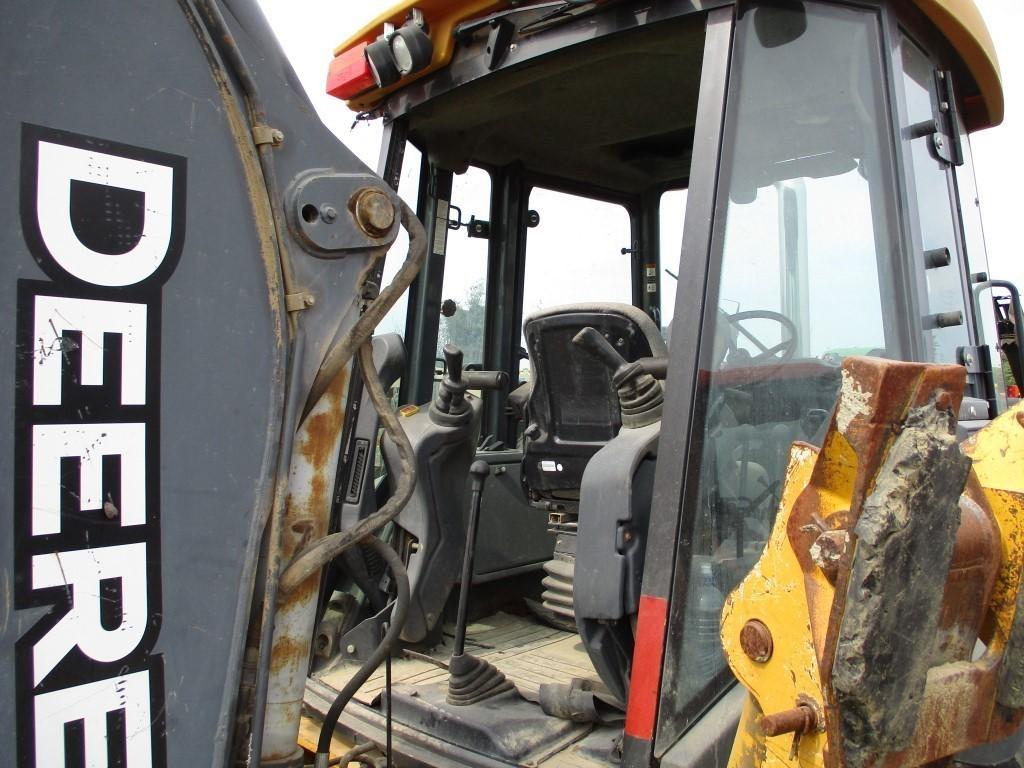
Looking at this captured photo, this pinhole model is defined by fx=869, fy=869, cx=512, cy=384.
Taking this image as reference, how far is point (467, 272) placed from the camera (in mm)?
3375

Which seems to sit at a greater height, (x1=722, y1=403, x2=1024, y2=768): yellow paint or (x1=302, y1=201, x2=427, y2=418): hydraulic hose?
(x1=302, y1=201, x2=427, y2=418): hydraulic hose

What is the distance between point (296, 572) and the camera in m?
1.33

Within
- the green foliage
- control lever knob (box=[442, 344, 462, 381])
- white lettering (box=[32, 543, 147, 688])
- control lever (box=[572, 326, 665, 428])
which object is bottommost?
white lettering (box=[32, 543, 147, 688])

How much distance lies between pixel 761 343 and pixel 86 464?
1.25m

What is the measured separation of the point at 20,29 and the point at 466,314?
7.84 ft

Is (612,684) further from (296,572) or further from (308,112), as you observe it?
(308,112)

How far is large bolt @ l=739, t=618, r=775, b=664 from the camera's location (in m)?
1.24

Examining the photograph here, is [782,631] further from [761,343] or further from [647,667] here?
[761,343]

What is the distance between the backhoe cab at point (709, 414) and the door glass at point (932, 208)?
0.05ft

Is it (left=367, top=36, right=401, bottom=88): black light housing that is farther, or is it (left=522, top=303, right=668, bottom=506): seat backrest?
(left=522, top=303, right=668, bottom=506): seat backrest

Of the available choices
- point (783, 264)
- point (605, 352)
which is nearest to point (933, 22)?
point (783, 264)

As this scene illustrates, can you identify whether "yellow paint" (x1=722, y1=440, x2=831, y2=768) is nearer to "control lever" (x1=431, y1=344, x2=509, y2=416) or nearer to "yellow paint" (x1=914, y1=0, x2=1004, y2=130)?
"yellow paint" (x1=914, y1=0, x2=1004, y2=130)

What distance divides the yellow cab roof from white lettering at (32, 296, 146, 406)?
1275 millimetres

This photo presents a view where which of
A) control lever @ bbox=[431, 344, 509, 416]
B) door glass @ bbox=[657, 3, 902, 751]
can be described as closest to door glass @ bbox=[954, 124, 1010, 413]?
door glass @ bbox=[657, 3, 902, 751]
